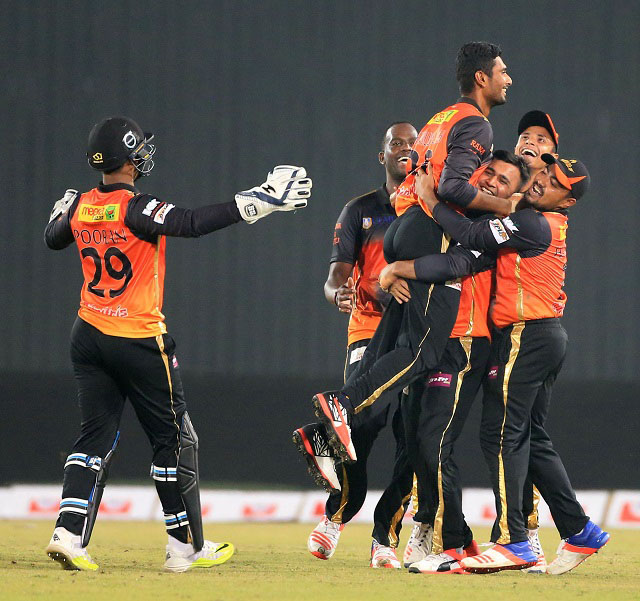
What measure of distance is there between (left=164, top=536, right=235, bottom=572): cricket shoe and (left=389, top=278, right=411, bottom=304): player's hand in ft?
4.18

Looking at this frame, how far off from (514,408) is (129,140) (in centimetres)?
187

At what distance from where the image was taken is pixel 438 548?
4176 mm

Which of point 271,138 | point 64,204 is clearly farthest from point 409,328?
point 271,138

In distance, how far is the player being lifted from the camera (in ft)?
13.1

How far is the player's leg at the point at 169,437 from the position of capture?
13.3 ft

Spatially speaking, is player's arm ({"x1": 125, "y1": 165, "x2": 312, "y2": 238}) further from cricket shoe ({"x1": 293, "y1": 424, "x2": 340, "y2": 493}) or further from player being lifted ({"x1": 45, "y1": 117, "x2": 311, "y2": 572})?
cricket shoe ({"x1": 293, "y1": 424, "x2": 340, "y2": 493})

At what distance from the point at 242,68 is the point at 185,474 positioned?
5.77 m

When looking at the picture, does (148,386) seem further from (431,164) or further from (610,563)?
(610,563)

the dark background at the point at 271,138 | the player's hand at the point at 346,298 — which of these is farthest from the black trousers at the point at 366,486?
the dark background at the point at 271,138

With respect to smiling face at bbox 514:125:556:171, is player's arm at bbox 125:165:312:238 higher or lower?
lower

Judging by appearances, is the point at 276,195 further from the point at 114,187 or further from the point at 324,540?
the point at 324,540

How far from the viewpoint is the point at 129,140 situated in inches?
163

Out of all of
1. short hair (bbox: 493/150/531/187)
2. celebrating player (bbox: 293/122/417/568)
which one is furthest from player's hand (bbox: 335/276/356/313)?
short hair (bbox: 493/150/531/187)

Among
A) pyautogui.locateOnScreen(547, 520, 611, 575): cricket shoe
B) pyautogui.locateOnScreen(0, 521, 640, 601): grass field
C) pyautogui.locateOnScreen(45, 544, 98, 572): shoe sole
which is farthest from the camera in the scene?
pyautogui.locateOnScreen(547, 520, 611, 575): cricket shoe
